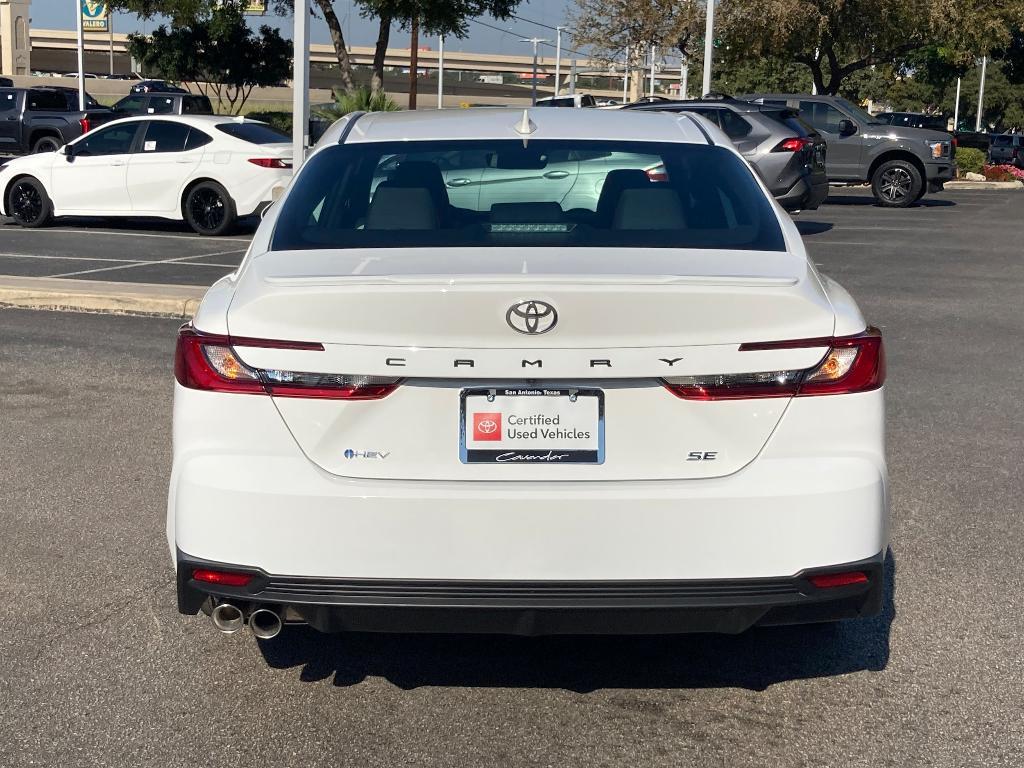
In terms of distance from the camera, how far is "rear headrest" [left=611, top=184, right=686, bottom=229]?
4.43 meters

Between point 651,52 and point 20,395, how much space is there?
40.2 metres

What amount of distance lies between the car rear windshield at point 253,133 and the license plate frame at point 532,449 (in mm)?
15056

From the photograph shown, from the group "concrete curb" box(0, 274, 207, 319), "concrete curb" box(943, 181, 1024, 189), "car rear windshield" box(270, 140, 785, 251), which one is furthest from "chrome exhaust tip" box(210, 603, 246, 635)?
"concrete curb" box(943, 181, 1024, 189)

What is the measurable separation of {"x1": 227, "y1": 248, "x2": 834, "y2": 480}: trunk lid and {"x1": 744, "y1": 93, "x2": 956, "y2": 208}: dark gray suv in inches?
921

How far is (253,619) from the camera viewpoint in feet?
12.4

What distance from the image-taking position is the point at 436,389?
3529mm

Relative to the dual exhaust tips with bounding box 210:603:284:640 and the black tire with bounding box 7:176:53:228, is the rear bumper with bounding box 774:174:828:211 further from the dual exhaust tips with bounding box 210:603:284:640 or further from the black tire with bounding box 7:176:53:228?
the dual exhaust tips with bounding box 210:603:284:640

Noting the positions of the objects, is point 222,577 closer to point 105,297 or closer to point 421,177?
point 421,177

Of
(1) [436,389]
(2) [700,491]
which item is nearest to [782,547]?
(2) [700,491]

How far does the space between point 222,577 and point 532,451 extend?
89 cm

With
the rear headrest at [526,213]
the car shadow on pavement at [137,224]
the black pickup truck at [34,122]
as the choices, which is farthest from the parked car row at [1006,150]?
the rear headrest at [526,213]

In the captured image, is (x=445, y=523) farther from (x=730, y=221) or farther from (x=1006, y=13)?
(x=1006, y=13)

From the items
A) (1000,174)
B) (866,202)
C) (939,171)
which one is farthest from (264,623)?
(1000,174)

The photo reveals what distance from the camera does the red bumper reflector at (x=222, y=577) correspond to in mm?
3650
